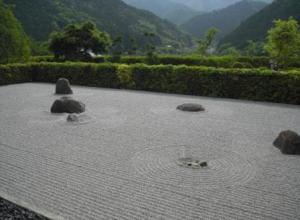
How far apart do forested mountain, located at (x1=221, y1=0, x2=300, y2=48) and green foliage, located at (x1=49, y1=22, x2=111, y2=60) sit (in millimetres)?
20478

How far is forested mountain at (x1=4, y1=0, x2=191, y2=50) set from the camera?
117 ft

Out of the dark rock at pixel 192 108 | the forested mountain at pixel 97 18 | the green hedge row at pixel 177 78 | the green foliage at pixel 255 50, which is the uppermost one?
the forested mountain at pixel 97 18

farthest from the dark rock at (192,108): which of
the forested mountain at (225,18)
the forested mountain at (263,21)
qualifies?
the forested mountain at (225,18)

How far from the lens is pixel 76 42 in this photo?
2769 cm

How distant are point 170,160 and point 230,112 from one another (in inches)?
190

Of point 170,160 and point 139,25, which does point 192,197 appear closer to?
point 170,160

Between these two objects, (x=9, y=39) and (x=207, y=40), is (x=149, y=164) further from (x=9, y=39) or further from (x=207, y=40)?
(x=207, y=40)

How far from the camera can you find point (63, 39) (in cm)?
2748

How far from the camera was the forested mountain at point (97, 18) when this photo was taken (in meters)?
35.8

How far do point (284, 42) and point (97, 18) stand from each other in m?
30.2

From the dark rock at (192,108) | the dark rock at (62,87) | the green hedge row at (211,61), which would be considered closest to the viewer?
the dark rock at (192,108)

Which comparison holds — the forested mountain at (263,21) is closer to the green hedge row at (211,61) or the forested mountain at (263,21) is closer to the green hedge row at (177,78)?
the green hedge row at (211,61)

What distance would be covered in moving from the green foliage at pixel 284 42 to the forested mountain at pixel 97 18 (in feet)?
67.8

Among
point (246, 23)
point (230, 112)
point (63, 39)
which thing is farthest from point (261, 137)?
point (246, 23)
